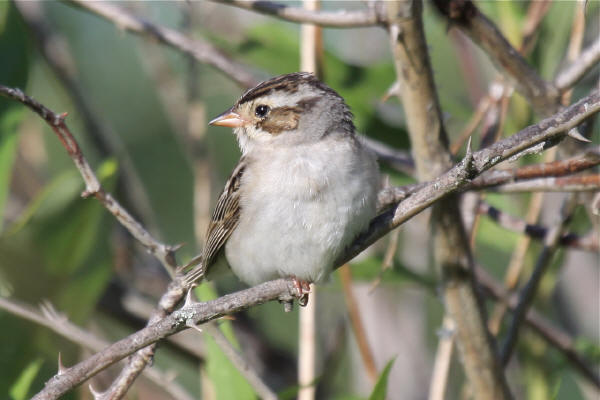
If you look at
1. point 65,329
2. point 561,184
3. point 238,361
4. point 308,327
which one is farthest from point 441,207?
point 65,329

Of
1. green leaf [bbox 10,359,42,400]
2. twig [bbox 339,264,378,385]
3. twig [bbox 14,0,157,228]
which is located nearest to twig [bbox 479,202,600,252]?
twig [bbox 339,264,378,385]

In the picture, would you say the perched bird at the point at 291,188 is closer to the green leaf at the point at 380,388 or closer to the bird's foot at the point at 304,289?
the bird's foot at the point at 304,289

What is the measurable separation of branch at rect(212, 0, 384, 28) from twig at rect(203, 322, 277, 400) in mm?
825

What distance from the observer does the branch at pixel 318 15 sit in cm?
214

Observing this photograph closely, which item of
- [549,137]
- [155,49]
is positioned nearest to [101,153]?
[155,49]

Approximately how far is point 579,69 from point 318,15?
29.4 inches

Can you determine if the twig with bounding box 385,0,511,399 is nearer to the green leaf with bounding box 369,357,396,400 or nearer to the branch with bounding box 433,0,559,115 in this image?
the branch with bounding box 433,0,559,115

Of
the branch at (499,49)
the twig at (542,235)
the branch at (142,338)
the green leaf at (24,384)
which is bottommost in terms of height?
the branch at (142,338)

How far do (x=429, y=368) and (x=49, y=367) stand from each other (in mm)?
1709

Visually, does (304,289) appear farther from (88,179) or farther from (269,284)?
(88,179)

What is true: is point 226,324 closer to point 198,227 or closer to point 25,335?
point 25,335

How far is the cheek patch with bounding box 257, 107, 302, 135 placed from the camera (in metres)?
2.80

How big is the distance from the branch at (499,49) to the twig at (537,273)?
0.31 metres

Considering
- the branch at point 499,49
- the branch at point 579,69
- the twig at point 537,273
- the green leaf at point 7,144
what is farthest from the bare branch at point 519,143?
the green leaf at point 7,144
